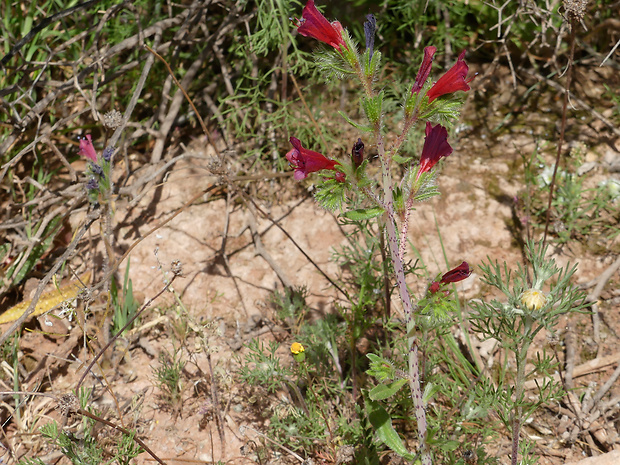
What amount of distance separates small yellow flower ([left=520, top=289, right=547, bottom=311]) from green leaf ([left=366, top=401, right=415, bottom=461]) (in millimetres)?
640

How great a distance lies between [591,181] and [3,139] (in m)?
3.54

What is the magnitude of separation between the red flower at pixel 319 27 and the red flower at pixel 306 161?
0.32 meters

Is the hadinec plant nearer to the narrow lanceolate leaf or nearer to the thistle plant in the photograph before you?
the thistle plant

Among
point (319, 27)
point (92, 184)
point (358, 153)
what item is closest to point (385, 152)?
point (358, 153)

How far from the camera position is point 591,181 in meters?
3.21

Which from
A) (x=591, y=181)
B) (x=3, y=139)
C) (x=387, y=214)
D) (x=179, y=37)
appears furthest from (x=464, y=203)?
(x=3, y=139)

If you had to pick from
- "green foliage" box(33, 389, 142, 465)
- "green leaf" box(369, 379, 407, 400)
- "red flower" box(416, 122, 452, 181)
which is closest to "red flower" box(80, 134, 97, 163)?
"green foliage" box(33, 389, 142, 465)

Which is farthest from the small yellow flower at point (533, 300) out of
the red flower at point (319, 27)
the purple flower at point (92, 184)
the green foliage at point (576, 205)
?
the purple flower at point (92, 184)

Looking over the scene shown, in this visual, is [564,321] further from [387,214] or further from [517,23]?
[517,23]

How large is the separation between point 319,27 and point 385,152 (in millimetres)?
444

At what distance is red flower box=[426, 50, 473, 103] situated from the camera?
1.61 m

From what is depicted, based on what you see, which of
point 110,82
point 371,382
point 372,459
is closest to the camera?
point 372,459

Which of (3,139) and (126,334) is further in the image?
(3,139)

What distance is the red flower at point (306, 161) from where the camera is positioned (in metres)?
1.73
